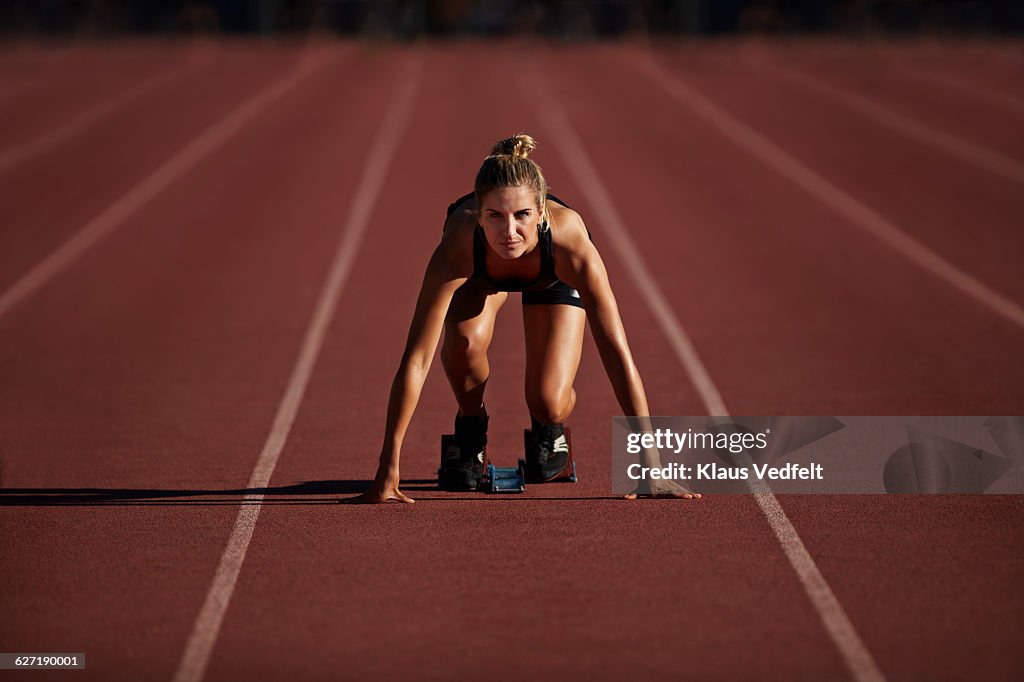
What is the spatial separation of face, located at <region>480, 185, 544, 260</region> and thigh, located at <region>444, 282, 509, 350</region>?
622 mm

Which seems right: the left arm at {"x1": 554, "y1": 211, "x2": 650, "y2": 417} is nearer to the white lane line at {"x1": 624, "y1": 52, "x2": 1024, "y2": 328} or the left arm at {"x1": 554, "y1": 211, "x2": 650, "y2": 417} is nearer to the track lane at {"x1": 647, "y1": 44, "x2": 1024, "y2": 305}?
the white lane line at {"x1": 624, "y1": 52, "x2": 1024, "y2": 328}

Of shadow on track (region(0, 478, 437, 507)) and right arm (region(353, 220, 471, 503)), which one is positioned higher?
right arm (region(353, 220, 471, 503))

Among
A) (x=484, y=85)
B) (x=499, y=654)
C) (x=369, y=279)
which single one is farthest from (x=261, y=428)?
(x=484, y=85)

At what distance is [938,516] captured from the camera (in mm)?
6117

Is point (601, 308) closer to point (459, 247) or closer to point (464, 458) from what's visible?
point (459, 247)

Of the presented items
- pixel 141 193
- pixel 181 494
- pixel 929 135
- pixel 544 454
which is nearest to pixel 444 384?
pixel 544 454

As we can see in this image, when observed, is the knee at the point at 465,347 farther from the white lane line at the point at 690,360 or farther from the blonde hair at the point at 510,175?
the white lane line at the point at 690,360

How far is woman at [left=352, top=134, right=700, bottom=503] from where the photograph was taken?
19.4 ft

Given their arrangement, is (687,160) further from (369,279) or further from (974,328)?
(974,328)

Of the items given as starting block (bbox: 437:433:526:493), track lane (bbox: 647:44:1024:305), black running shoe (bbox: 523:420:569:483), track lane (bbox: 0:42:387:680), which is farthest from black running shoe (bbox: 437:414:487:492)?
track lane (bbox: 647:44:1024:305)

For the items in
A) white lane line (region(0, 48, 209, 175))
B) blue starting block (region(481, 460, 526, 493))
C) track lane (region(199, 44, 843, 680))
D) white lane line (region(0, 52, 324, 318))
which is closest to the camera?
track lane (region(199, 44, 843, 680))

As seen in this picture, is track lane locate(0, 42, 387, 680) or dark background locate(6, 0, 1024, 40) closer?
track lane locate(0, 42, 387, 680)

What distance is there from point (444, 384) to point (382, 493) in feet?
10.3

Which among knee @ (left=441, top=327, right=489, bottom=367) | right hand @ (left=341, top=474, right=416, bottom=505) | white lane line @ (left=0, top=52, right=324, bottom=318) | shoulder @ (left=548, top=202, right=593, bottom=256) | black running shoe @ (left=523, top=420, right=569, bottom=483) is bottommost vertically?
right hand @ (left=341, top=474, right=416, bottom=505)
